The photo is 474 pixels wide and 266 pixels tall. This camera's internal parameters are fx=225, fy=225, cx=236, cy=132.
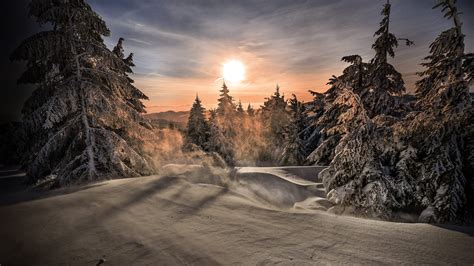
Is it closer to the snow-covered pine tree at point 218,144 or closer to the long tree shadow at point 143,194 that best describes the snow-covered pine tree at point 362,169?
the long tree shadow at point 143,194

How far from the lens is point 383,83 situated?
476 inches

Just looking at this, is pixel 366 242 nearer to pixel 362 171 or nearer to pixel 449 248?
pixel 449 248

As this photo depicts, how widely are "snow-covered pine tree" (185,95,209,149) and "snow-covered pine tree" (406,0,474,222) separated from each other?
91.8 ft

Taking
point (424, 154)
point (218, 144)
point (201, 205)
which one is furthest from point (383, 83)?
point (218, 144)

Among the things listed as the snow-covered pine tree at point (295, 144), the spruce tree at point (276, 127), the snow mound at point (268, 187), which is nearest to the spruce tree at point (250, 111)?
the spruce tree at point (276, 127)

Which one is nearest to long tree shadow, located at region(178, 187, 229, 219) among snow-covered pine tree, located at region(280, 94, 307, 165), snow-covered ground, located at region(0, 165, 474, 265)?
snow-covered ground, located at region(0, 165, 474, 265)

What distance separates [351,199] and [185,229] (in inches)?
252

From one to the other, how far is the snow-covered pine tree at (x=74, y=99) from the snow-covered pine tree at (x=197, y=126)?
75.1 ft

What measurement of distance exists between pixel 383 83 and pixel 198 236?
12832mm

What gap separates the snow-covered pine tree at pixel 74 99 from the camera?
8.60m

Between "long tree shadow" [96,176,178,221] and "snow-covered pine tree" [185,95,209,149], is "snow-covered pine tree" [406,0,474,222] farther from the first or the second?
"snow-covered pine tree" [185,95,209,149]

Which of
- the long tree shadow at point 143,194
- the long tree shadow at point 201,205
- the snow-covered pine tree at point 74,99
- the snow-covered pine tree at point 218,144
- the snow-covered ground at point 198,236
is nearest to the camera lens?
the snow-covered ground at point 198,236

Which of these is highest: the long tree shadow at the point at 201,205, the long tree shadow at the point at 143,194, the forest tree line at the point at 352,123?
the forest tree line at the point at 352,123

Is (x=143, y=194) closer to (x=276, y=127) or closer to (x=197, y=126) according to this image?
(x=197, y=126)
